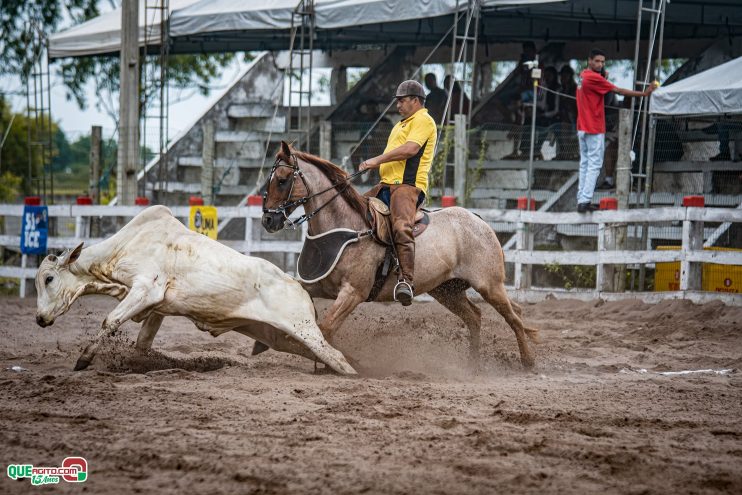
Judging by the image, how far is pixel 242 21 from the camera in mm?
18531

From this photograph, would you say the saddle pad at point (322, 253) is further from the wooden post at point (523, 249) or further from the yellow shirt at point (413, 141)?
the wooden post at point (523, 249)

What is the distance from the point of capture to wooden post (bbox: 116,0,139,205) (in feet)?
56.8

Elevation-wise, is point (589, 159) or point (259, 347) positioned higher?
point (589, 159)

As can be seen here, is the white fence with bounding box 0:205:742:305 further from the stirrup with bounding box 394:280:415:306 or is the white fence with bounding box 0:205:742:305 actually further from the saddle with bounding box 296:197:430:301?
the stirrup with bounding box 394:280:415:306

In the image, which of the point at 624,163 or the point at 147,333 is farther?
the point at 624,163

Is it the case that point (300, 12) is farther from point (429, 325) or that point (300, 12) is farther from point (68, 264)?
point (68, 264)

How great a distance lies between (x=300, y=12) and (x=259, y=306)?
418 inches

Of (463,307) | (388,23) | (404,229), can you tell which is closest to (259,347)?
(404,229)

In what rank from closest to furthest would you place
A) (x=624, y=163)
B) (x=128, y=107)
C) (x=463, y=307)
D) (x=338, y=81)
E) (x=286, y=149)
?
1. (x=286, y=149)
2. (x=463, y=307)
3. (x=624, y=163)
4. (x=128, y=107)
5. (x=338, y=81)

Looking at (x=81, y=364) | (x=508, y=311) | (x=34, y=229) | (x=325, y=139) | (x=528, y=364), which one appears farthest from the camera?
(x=325, y=139)

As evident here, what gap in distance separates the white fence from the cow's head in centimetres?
699

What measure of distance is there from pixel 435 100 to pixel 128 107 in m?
5.85

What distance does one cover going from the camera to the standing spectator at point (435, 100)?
61.1 feet

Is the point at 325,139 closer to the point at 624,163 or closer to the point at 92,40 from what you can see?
the point at 624,163
